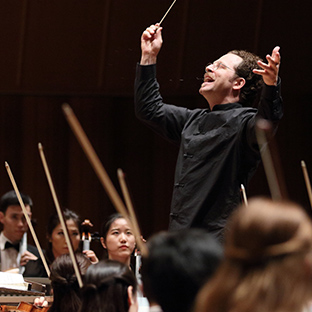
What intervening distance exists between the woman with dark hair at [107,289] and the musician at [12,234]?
9.40 ft

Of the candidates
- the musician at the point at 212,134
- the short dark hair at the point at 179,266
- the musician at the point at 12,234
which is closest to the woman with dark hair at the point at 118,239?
the musician at the point at 12,234

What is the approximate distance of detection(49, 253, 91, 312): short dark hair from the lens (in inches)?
97.0

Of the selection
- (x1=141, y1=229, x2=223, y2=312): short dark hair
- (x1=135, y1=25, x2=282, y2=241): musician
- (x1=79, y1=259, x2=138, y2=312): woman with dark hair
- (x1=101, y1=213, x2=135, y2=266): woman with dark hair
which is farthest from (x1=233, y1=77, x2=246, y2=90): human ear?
(x1=101, y1=213, x2=135, y2=266): woman with dark hair

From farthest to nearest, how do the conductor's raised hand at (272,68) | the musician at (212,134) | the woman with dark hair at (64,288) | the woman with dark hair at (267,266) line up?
the woman with dark hair at (64,288) → the musician at (212,134) → the conductor's raised hand at (272,68) → the woman with dark hair at (267,266)

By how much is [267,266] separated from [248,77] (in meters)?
1.57

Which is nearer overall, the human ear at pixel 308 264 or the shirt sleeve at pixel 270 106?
the human ear at pixel 308 264

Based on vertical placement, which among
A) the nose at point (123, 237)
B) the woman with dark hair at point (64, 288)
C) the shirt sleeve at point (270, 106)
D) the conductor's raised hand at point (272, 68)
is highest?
the conductor's raised hand at point (272, 68)

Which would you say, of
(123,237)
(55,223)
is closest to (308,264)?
(123,237)

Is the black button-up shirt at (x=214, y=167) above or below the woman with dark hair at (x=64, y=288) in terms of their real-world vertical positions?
above

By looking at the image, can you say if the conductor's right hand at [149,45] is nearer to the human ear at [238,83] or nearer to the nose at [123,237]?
the human ear at [238,83]

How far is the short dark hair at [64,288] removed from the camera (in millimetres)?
2463

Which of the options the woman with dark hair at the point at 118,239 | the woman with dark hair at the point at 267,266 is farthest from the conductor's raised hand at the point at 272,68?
the woman with dark hair at the point at 118,239

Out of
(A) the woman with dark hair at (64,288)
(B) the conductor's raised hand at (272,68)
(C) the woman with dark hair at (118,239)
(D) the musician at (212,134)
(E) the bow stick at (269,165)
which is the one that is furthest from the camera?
(C) the woman with dark hair at (118,239)

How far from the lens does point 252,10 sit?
5.26 metres
